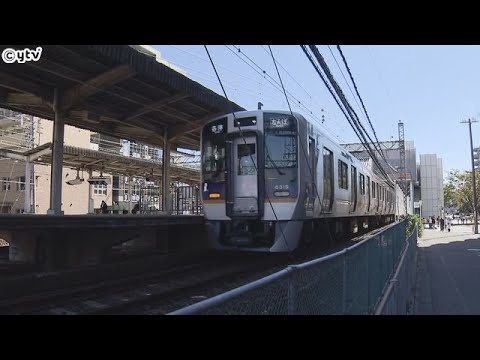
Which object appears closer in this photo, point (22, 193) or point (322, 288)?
point (322, 288)

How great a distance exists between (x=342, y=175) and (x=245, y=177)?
503 cm

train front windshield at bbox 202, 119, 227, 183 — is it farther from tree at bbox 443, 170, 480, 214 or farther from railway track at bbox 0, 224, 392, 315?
tree at bbox 443, 170, 480, 214

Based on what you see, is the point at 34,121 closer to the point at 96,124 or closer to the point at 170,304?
the point at 96,124

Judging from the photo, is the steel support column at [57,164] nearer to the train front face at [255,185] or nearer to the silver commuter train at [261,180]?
the silver commuter train at [261,180]

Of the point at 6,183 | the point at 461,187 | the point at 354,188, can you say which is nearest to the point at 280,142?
the point at 354,188

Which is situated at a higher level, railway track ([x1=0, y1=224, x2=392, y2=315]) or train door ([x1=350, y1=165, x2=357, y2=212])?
train door ([x1=350, y1=165, x2=357, y2=212])

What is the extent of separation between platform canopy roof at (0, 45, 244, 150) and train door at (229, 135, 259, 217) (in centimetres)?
176

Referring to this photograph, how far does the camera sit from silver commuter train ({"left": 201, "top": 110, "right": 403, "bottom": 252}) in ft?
36.4

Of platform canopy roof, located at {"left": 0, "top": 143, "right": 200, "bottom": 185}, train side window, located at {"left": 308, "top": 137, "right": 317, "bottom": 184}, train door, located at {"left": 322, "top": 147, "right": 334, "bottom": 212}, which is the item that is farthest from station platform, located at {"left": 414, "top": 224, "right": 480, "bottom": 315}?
platform canopy roof, located at {"left": 0, "top": 143, "right": 200, "bottom": 185}

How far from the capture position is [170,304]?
774 cm

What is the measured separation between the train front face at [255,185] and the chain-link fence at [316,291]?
4264mm

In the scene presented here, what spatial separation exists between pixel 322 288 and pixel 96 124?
531 inches

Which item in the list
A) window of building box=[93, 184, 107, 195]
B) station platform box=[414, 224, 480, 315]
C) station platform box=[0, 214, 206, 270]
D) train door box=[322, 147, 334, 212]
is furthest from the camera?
window of building box=[93, 184, 107, 195]
